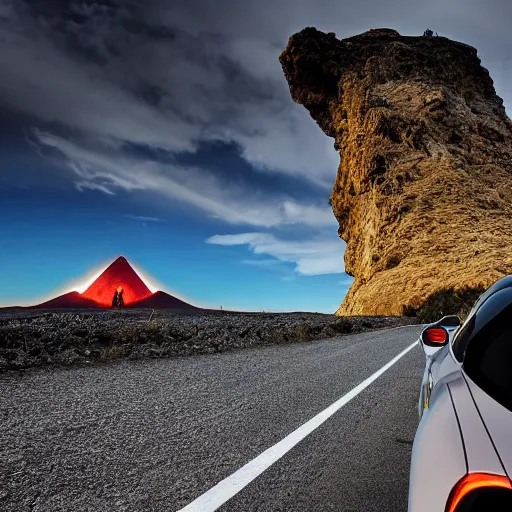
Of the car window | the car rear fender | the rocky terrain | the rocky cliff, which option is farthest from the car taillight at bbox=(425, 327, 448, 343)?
the rocky cliff

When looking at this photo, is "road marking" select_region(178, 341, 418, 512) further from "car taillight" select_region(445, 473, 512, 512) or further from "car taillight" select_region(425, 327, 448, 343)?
"car taillight" select_region(445, 473, 512, 512)

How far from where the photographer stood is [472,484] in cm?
110

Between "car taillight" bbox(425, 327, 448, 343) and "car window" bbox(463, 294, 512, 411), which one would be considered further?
"car taillight" bbox(425, 327, 448, 343)

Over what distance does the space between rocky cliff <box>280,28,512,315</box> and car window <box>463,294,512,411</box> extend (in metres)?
36.2

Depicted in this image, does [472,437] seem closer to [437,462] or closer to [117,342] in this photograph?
[437,462]

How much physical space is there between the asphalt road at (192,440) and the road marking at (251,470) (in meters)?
0.05

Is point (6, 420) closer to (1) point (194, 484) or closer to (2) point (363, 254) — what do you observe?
(1) point (194, 484)

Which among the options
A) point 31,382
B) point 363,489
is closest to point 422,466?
point 363,489

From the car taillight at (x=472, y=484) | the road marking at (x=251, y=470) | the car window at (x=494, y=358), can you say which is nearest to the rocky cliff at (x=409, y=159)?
the road marking at (x=251, y=470)

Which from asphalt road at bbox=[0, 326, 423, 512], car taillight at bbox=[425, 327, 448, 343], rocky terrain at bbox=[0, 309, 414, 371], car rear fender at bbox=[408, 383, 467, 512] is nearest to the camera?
car rear fender at bbox=[408, 383, 467, 512]

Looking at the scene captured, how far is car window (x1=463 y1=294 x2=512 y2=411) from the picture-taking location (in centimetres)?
134

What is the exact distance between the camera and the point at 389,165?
5212 cm

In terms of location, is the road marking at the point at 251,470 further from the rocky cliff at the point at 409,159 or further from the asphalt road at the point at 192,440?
the rocky cliff at the point at 409,159

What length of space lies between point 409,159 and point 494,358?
5365 cm
